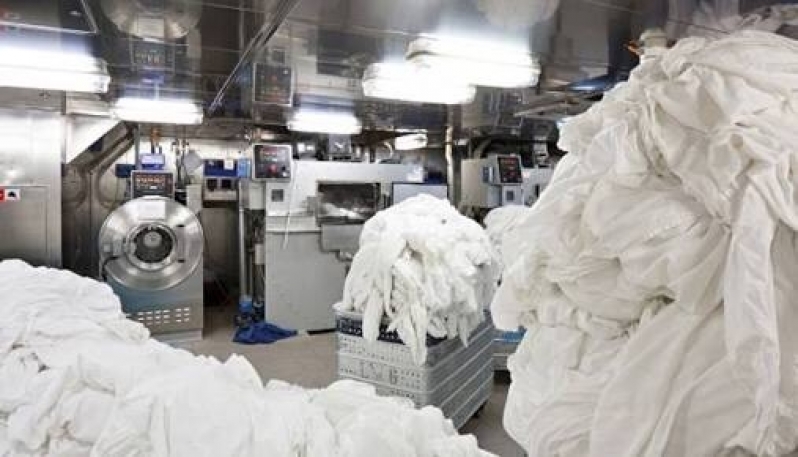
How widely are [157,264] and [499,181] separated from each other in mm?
3549

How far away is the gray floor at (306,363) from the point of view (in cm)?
329

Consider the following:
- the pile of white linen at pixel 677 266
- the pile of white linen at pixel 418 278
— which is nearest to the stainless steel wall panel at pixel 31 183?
the pile of white linen at pixel 418 278

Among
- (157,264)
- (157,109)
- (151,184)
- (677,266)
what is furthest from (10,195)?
(677,266)

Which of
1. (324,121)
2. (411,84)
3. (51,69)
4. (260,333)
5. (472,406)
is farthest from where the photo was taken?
(324,121)

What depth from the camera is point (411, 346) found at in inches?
103

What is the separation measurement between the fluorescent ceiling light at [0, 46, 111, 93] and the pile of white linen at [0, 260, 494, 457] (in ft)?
5.98

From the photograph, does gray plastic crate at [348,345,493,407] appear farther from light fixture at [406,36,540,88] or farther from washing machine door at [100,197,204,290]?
washing machine door at [100,197,204,290]

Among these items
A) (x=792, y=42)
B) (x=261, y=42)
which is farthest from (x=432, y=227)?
(x=792, y=42)

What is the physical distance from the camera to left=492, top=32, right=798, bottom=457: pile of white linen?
0.78 metres

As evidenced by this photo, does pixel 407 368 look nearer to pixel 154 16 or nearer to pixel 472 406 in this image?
pixel 472 406

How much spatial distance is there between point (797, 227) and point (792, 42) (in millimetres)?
466

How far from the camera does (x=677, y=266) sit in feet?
2.81

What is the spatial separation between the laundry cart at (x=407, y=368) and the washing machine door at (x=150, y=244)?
116 inches

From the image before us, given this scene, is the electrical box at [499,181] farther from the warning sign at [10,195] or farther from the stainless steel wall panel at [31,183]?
the warning sign at [10,195]
